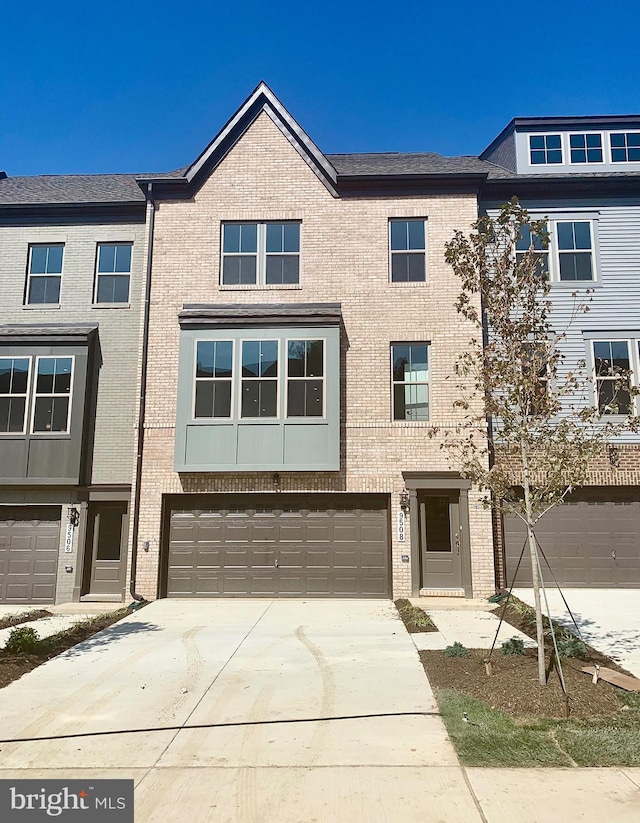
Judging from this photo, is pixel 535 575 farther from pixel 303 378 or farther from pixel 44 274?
pixel 44 274

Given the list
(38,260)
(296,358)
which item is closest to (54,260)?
(38,260)

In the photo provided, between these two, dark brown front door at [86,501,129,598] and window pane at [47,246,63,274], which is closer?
dark brown front door at [86,501,129,598]

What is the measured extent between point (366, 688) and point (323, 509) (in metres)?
7.31

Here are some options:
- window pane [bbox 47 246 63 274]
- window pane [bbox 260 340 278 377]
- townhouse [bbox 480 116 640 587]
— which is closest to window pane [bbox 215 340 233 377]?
window pane [bbox 260 340 278 377]

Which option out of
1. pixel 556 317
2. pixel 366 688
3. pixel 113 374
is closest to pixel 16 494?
pixel 113 374

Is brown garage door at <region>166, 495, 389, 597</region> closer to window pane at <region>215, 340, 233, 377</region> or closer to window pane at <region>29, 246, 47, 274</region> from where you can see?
window pane at <region>215, 340, 233, 377</region>

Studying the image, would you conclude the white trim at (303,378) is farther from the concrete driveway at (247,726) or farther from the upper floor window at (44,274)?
the upper floor window at (44,274)

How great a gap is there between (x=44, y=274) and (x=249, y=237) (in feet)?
18.4

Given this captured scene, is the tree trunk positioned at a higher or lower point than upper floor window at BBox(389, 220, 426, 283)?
lower

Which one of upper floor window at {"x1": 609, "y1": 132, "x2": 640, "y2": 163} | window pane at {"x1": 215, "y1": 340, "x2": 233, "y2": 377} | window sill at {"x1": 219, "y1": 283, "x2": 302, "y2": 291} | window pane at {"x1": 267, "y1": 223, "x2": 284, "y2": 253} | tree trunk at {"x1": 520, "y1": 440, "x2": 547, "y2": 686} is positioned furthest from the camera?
upper floor window at {"x1": 609, "y1": 132, "x2": 640, "y2": 163}

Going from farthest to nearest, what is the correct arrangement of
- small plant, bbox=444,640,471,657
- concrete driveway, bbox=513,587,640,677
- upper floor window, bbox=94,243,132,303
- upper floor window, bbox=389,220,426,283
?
1. upper floor window, bbox=94,243,132,303
2. upper floor window, bbox=389,220,426,283
3. concrete driveway, bbox=513,587,640,677
4. small plant, bbox=444,640,471,657

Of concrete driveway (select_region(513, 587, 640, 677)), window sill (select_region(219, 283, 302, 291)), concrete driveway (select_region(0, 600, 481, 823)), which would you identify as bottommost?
concrete driveway (select_region(0, 600, 481, 823))

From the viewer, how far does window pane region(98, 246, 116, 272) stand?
639 inches

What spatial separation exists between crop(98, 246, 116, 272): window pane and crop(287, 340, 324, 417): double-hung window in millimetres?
5523
